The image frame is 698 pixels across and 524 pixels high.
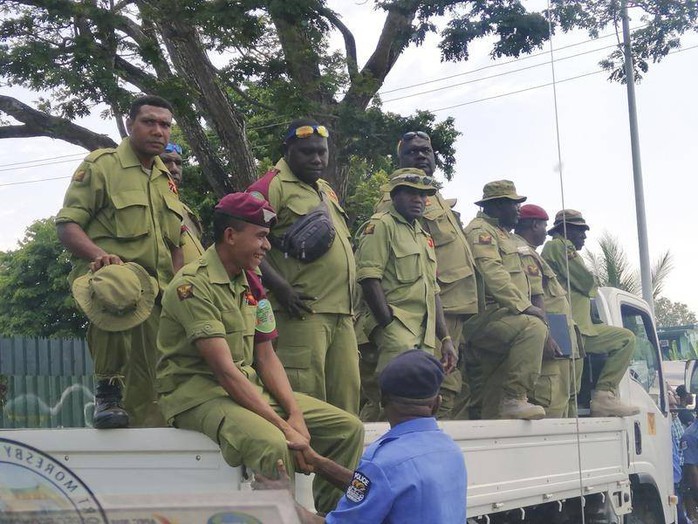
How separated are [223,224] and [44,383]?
7.42 m

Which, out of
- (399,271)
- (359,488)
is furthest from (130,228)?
(359,488)

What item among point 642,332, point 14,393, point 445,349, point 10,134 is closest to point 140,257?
point 445,349

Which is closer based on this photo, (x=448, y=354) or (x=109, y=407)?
(x=109, y=407)

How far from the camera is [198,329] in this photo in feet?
9.97

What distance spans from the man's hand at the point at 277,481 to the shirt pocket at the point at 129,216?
124cm

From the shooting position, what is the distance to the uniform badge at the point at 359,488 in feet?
7.27

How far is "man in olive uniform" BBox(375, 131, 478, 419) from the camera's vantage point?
5211 mm

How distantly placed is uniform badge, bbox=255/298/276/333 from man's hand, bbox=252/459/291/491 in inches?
25.1

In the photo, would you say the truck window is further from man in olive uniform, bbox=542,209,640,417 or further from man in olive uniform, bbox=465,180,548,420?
man in olive uniform, bbox=465,180,548,420

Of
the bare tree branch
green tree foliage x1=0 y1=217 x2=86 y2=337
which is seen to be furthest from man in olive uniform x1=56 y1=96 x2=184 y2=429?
green tree foliage x1=0 y1=217 x2=86 y2=337

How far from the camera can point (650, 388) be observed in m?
6.59

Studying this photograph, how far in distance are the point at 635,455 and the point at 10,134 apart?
8229mm

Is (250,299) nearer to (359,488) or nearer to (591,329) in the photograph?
(359,488)

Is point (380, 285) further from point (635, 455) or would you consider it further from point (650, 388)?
point (650, 388)
